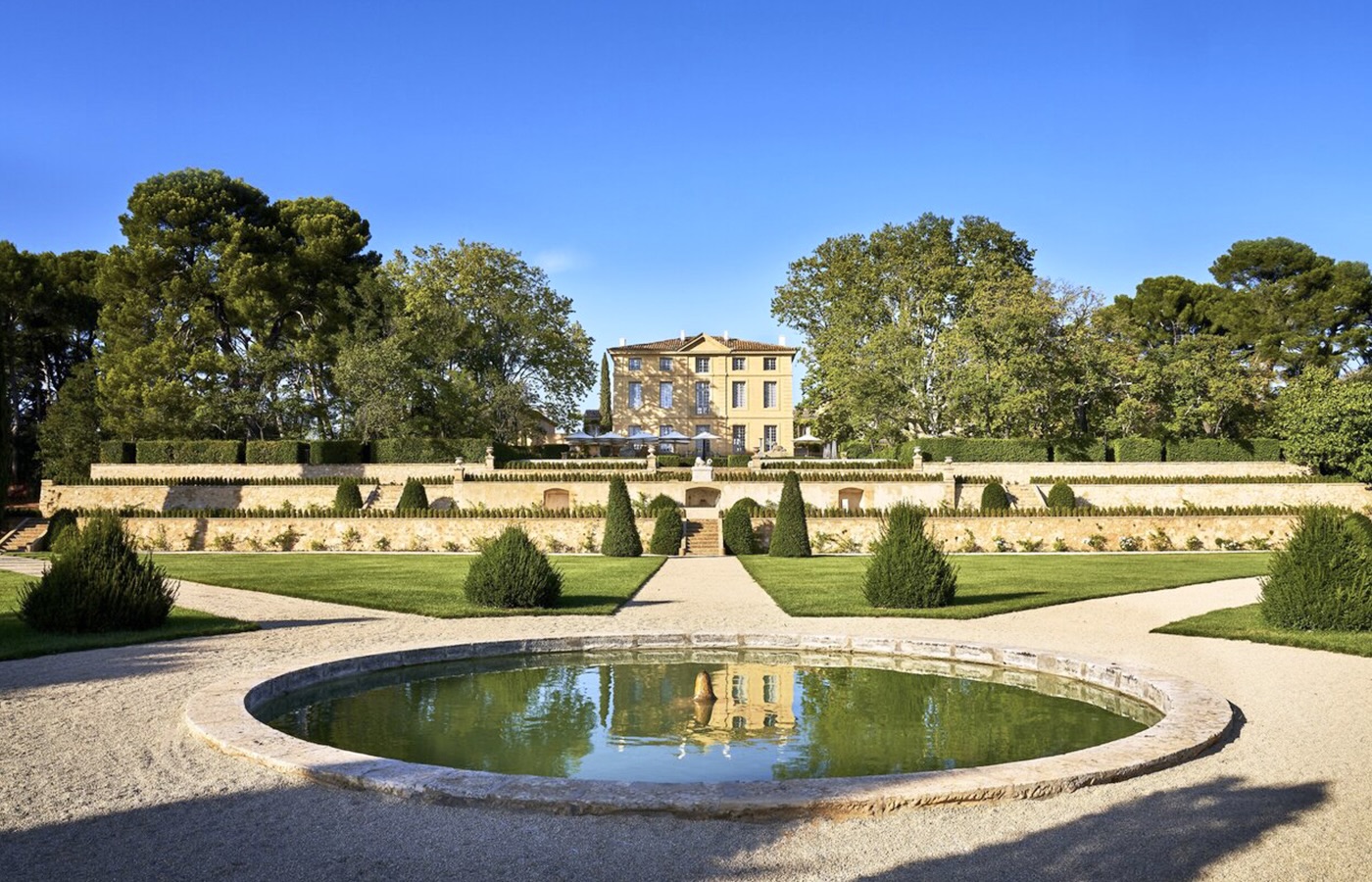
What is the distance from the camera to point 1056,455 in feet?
129

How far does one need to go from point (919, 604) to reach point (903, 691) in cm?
545

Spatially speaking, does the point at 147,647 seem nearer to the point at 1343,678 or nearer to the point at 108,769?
the point at 108,769

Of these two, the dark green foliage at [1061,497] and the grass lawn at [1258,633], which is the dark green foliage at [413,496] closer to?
the dark green foliage at [1061,497]

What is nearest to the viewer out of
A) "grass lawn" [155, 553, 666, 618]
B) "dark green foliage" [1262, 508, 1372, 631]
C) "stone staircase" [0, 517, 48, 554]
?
"dark green foliage" [1262, 508, 1372, 631]

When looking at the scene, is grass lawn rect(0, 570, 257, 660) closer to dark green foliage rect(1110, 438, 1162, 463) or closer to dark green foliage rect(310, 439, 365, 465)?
dark green foliage rect(310, 439, 365, 465)

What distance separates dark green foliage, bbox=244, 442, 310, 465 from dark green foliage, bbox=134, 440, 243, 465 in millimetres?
687

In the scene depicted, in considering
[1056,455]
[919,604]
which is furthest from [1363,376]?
[919,604]

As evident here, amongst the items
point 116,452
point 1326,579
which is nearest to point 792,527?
point 1326,579

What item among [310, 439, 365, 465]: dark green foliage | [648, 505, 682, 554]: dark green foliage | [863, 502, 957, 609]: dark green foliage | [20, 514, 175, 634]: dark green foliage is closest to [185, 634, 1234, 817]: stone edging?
[20, 514, 175, 634]: dark green foliage

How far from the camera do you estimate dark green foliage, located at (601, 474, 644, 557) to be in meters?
24.8

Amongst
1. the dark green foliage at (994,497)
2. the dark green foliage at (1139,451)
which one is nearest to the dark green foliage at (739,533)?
the dark green foliage at (994,497)

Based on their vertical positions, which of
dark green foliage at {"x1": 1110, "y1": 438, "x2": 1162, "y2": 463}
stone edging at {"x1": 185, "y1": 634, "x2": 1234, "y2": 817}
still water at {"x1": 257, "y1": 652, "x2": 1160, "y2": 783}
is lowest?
still water at {"x1": 257, "y1": 652, "x2": 1160, "y2": 783}

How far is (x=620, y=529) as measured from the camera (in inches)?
977

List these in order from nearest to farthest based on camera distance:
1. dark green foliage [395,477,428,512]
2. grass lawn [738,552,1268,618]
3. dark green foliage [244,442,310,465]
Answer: grass lawn [738,552,1268,618] → dark green foliage [395,477,428,512] → dark green foliage [244,442,310,465]
